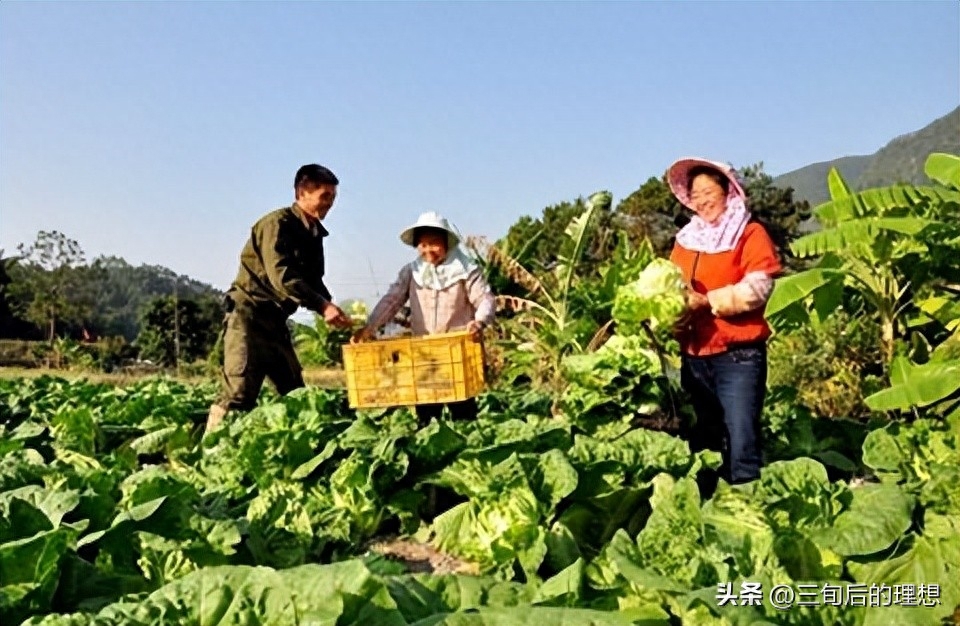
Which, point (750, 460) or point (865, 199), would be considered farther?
point (865, 199)

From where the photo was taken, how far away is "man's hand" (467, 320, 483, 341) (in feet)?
14.7

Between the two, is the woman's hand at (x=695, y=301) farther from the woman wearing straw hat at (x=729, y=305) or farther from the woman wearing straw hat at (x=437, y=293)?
the woman wearing straw hat at (x=437, y=293)

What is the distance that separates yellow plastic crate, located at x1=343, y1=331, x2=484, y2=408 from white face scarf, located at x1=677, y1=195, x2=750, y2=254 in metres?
1.23

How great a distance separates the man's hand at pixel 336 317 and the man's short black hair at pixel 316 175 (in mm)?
814

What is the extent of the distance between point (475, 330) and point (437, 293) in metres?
0.52

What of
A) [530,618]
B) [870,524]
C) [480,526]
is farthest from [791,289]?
[530,618]

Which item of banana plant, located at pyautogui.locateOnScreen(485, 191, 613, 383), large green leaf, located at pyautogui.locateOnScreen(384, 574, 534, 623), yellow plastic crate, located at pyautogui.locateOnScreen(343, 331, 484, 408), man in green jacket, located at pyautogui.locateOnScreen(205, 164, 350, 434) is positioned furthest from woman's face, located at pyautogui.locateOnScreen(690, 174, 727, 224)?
banana plant, located at pyautogui.locateOnScreen(485, 191, 613, 383)

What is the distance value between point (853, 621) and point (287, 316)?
163 inches

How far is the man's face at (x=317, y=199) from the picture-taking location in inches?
216

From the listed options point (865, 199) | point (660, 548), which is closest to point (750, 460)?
point (660, 548)

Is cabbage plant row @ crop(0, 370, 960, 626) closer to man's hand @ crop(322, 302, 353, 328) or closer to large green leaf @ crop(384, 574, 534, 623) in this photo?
large green leaf @ crop(384, 574, 534, 623)

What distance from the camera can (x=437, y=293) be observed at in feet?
16.4

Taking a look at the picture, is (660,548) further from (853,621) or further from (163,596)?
(163,596)

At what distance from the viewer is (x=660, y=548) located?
9.22 ft
